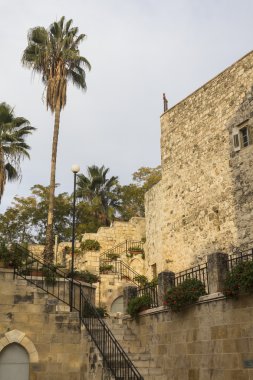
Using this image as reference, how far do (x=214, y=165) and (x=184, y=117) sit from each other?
11.9 feet

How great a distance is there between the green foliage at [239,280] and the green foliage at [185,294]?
1.24 meters

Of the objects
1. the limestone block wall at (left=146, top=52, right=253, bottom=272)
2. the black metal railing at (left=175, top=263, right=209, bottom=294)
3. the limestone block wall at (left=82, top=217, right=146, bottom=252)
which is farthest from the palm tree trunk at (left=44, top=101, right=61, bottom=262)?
the limestone block wall at (left=82, top=217, right=146, bottom=252)

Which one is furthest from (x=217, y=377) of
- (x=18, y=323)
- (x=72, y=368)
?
(x=18, y=323)

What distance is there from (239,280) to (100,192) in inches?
1087

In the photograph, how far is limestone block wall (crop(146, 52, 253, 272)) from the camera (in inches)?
712

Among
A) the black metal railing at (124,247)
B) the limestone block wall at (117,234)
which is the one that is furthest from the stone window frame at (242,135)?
the limestone block wall at (117,234)

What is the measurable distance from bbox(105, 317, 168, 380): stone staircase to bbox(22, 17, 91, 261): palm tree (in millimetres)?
10731

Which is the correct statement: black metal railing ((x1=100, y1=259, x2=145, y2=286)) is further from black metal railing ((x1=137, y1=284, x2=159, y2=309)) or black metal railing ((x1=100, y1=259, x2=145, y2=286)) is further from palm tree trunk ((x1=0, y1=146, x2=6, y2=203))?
black metal railing ((x1=137, y1=284, x2=159, y2=309))

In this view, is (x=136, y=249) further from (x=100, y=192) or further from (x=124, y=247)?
(x=100, y=192)

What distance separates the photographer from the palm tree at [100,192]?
3684cm

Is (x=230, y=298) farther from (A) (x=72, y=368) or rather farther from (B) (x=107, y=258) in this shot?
(B) (x=107, y=258)

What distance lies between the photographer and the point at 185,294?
12.3m

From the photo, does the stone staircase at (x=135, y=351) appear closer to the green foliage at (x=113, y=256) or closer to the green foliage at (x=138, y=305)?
the green foliage at (x=138, y=305)

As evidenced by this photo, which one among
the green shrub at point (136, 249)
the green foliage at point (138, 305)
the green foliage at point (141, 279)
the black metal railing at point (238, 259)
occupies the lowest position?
the green foliage at point (138, 305)
